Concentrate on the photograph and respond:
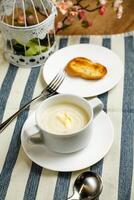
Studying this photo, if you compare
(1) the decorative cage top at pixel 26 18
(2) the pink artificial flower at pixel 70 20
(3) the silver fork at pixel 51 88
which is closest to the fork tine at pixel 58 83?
(3) the silver fork at pixel 51 88

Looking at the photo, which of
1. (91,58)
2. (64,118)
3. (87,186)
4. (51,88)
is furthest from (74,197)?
(91,58)

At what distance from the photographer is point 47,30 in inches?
31.9

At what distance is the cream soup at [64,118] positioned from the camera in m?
0.58

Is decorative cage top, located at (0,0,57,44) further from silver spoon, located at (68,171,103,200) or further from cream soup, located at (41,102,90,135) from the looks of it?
silver spoon, located at (68,171,103,200)

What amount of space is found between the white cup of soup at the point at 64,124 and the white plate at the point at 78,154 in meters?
0.01

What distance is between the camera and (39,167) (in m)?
0.61

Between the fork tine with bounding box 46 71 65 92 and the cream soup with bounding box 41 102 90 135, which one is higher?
the cream soup with bounding box 41 102 90 135

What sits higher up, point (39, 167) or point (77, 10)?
point (77, 10)

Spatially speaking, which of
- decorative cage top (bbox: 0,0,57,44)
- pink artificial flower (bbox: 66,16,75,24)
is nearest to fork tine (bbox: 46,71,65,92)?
decorative cage top (bbox: 0,0,57,44)

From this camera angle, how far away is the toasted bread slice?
76 cm

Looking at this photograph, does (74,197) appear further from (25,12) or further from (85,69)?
(25,12)

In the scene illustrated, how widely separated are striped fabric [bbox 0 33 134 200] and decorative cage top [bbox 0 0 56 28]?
11 cm

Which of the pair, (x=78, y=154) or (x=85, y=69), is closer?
(x=78, y=154)

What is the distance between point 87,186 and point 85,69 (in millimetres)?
300
